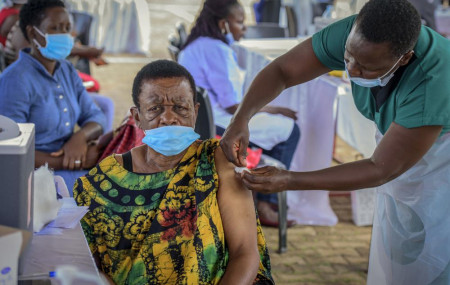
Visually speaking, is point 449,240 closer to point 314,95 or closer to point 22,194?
point 22,194

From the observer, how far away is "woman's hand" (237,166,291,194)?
1.59m

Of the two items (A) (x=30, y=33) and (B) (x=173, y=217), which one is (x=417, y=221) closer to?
(B) (x=173, y=217)

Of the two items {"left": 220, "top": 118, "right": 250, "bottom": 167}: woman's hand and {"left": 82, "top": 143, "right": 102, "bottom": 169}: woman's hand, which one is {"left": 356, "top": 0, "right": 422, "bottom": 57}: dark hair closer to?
{"left": 220, "top": 118, "right": 250, "bottom": 167}: woman's hand

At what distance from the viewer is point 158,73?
175cm

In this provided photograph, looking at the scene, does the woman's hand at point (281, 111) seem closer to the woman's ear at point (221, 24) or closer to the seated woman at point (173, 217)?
the woman's ear at point (221, 24)

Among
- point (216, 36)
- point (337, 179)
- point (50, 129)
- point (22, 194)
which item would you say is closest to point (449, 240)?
point (337, 179)

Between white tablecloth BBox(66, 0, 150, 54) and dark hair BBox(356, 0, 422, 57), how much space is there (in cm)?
776

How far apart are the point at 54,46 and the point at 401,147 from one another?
1.73 metres

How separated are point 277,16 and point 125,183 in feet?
20.0

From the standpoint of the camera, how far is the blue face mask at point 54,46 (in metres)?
2.65

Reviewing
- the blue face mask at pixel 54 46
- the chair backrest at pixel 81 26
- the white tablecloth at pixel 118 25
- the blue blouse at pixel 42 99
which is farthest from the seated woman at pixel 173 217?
the white tablecloth at pixel 118 25

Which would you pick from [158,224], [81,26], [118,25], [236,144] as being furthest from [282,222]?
[118,25]

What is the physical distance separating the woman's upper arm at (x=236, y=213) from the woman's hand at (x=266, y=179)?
0.12 feet

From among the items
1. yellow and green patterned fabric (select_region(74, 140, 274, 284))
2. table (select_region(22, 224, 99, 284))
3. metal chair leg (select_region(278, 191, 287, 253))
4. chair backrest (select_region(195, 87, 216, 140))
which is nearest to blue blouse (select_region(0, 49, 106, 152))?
chair backrest (select_region(195, 87, 216, 140))
